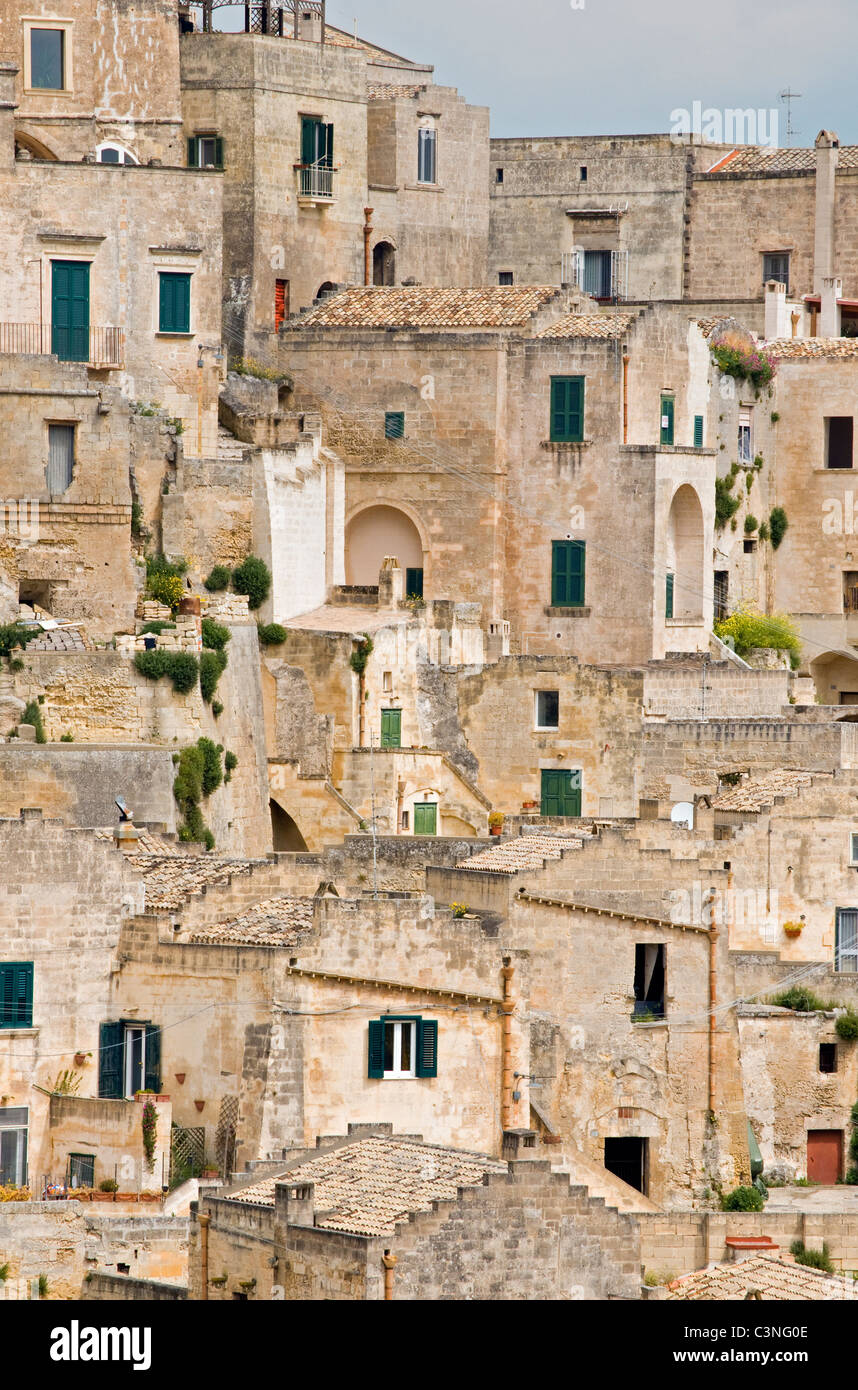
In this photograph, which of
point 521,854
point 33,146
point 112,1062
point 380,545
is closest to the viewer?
point 112,1062

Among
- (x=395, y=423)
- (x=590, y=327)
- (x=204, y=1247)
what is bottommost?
(x=204, y=1247)

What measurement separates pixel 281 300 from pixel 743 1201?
25.1 meters

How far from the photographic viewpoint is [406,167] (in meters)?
68.6

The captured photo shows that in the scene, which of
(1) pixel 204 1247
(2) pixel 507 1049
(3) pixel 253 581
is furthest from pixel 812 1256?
(3) pixel 253 581

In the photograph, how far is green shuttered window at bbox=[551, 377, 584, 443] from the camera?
200 feet

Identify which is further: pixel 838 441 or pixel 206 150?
pixel 838 441

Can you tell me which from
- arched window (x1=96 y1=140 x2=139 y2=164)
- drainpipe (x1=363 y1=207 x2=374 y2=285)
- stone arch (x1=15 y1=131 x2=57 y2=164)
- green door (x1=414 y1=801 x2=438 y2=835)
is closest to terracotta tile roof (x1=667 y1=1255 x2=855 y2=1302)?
green door (x1=414 y1=801 x2=438 y2=835)

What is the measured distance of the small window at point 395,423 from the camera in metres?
61.2

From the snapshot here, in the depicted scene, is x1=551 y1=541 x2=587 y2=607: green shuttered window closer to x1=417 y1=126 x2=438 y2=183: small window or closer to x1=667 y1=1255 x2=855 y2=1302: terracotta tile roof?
x1=417 y1=126 x2=438 y2=183: small window

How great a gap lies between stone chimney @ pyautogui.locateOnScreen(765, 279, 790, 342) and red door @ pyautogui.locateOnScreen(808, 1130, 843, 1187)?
953 inches

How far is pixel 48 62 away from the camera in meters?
63.1

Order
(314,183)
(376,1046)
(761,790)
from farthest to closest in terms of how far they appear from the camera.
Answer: (314,183), (761,790), (376,1046)

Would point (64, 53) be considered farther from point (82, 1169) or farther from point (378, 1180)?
point (378, 1180)
